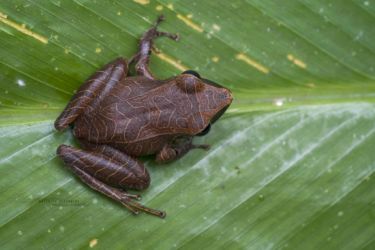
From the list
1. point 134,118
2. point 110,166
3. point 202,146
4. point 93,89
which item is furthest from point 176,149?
point 93,89

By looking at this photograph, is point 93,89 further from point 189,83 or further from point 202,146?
point 202,146

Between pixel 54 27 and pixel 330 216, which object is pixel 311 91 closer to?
pixel 330 216

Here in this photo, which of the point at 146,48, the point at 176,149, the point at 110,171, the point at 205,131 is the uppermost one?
the point at 146,48

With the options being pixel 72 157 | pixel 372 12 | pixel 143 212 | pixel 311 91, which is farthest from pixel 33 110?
pixel 372 12

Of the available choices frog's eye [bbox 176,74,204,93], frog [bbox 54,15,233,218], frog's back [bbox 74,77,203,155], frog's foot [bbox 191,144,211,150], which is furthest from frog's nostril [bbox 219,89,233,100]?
frog's foot [bbox 191,144,211,150]

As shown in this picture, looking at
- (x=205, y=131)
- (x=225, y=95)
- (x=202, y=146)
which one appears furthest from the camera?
(x=202, y=146)

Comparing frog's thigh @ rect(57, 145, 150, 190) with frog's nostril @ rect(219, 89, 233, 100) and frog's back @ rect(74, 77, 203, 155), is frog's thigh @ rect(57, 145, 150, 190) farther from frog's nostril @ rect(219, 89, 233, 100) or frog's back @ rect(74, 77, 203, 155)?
frog's nostril @ rect(219, 89, 233, 100)
